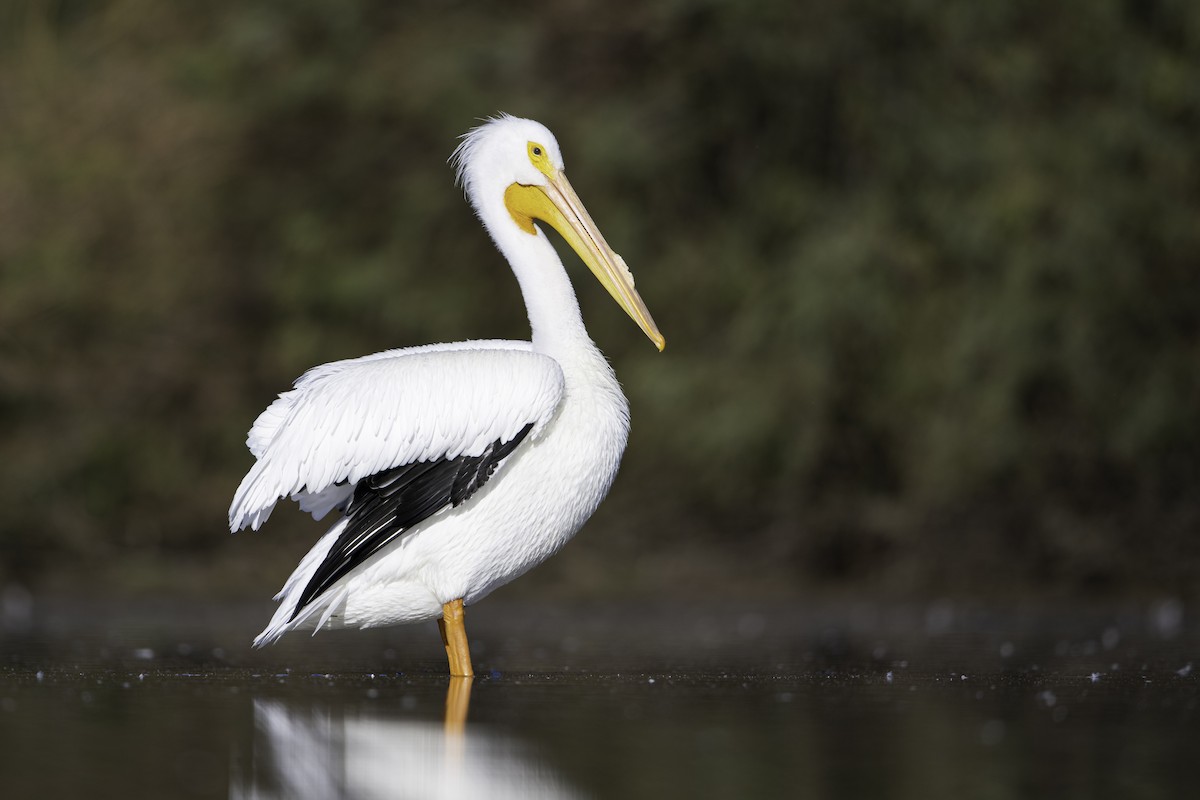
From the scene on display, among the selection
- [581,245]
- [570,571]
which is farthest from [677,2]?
[581,245]

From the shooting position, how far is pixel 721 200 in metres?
10.1

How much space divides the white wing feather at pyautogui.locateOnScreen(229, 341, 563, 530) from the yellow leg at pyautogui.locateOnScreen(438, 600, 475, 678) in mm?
418

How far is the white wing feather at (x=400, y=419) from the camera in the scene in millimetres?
4742

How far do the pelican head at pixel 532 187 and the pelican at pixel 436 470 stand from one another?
0.41 m

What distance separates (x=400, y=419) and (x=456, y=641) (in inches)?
24.0

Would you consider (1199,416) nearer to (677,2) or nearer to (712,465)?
(712,465)

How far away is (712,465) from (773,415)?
1.40ft

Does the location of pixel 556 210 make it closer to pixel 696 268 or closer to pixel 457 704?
pixel 457 704

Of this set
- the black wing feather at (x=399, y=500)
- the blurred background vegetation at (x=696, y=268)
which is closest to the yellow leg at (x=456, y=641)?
the black wing feather at (x=399, y=500)

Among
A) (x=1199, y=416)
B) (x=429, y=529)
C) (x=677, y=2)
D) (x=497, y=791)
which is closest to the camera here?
(x=497, y=791)

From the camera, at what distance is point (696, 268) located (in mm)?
9914

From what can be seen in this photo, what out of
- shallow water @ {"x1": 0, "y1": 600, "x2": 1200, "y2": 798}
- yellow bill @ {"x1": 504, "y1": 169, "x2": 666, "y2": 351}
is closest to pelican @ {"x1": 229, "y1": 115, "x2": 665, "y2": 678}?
shallow water @ {"x1": 0, "y1": 600, "x2": 1200, "y2": 798}

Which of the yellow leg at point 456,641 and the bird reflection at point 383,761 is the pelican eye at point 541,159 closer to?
the yellow leg at point 456,641

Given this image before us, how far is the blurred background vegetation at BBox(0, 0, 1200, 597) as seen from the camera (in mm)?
9062
